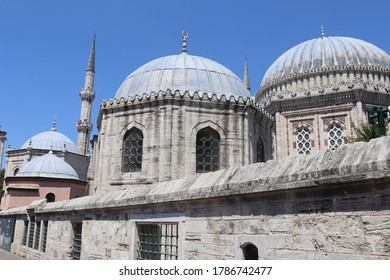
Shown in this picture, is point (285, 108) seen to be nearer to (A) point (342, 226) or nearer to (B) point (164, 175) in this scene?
(B) point (164, 175)

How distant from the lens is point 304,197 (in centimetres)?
356

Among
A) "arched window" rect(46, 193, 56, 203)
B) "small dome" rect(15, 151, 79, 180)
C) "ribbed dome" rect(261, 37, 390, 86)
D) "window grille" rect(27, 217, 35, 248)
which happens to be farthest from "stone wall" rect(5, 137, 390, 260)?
"ribbed dome" rect(261, 37, 390, 86)

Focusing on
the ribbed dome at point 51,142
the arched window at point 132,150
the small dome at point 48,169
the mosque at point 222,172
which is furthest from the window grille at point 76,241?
the ribbed dome at point 51,142

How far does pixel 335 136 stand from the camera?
72.2 ft

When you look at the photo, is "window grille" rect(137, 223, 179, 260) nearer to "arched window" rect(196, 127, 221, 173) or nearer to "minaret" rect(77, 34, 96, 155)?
"arched window" rect(196, 127, 221, 173)

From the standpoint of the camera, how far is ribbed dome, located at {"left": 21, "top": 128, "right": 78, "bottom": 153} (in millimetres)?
37550

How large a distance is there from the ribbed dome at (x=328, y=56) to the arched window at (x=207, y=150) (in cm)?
1420

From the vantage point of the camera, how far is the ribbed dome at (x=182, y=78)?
13688mm

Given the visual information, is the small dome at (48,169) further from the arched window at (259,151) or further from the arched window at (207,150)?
the arched window at (259,151)

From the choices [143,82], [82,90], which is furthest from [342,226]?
[82,90]

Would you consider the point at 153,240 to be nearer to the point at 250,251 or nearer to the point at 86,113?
the point at 250,251

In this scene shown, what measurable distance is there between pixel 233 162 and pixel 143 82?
15.9 ft

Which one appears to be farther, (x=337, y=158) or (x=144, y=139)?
(x=144, y=139)
